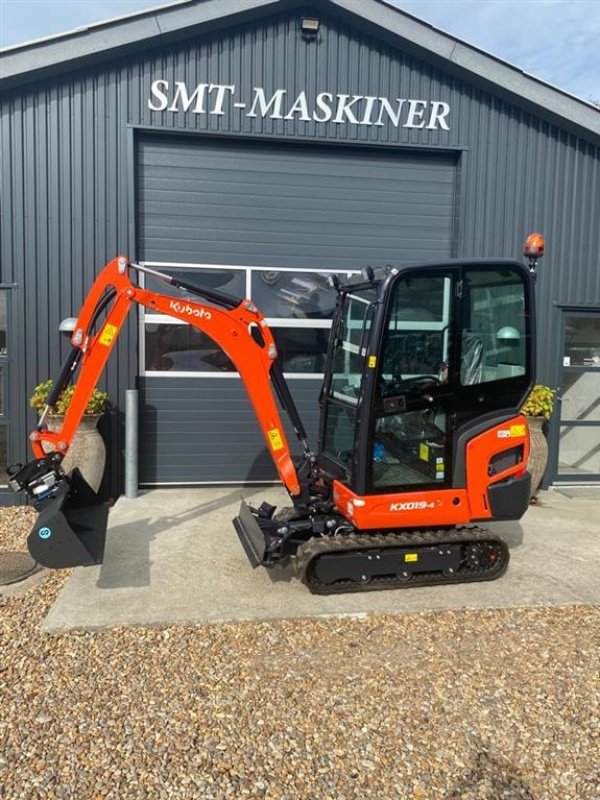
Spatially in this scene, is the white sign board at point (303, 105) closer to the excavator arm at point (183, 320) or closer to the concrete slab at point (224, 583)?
the excavator arm at point (183, 320)

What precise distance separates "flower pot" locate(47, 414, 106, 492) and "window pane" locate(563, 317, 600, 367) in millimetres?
5596

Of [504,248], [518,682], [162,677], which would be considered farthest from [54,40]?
[518,682]

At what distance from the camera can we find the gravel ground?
8.97ft

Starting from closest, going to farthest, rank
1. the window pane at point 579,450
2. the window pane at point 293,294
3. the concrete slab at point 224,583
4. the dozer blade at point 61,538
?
the dozer blade at point 61,538 → the concrete slab at point 224,583 → the window pane at point 293,294 → the window pane at point 579,450

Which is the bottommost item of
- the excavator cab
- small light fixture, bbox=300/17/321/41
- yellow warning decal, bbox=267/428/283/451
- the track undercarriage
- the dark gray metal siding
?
the track undercarriage

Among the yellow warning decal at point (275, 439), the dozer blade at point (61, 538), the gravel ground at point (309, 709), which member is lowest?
the gravel ground at point (309, 709)

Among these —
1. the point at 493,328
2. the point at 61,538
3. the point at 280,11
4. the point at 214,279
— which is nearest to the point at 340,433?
the point at 493,328

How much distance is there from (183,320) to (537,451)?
15.0ft

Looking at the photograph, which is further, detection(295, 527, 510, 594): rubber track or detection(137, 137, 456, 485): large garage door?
detection(137, 137, 456, 485): large garage door

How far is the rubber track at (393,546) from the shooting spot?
14.5 feet

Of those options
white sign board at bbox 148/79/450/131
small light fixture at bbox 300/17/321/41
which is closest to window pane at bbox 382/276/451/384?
white sign board at bbox 148/79/450/131

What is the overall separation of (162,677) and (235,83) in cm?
616

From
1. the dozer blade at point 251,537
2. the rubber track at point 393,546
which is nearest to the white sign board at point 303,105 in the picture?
the dozer blade at point 251,537

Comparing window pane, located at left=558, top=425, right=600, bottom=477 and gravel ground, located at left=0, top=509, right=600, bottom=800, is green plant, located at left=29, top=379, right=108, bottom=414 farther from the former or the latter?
window pane, located at left=558, top=425, right=600, bottom=477
